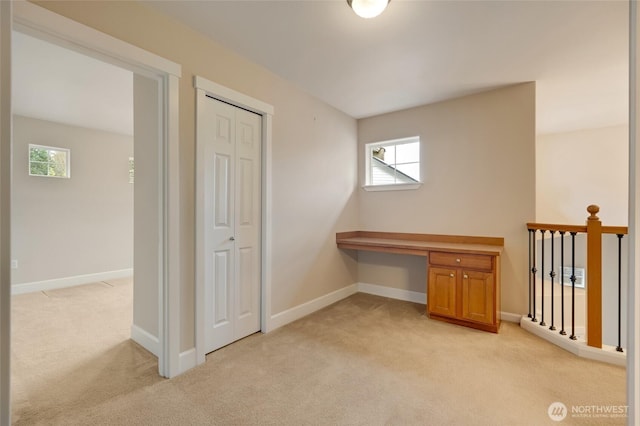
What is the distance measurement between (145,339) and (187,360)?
0.66 m

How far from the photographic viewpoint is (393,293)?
3.94m

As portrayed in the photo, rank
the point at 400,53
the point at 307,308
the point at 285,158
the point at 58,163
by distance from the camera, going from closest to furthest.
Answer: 1. the point at 400,53
2. the point at 285,158
3. the point at 307,308
4. the point at 58,163

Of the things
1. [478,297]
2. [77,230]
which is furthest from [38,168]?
[478,297]

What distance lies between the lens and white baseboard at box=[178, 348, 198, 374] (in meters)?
2.10

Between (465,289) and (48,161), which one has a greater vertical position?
→ (48,161)

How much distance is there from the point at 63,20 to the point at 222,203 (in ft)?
4.81

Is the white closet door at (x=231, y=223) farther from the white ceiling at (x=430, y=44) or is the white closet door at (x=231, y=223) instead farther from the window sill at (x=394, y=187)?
the window sill at (x=394, y=187)

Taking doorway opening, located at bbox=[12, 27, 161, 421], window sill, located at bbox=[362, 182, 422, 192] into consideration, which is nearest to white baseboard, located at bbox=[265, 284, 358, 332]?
doorway opening, located at bbox=[12, 27, 161, 421]

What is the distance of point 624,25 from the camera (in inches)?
81.3

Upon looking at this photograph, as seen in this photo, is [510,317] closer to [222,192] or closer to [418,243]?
[418,243]

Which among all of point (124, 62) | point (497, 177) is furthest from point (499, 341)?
point (124, 62)

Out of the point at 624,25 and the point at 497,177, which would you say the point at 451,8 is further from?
the point at 497,177

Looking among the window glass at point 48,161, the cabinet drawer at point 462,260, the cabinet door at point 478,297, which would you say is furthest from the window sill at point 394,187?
the window glass at point 48,161

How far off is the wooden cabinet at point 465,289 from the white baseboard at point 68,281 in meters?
5.26
